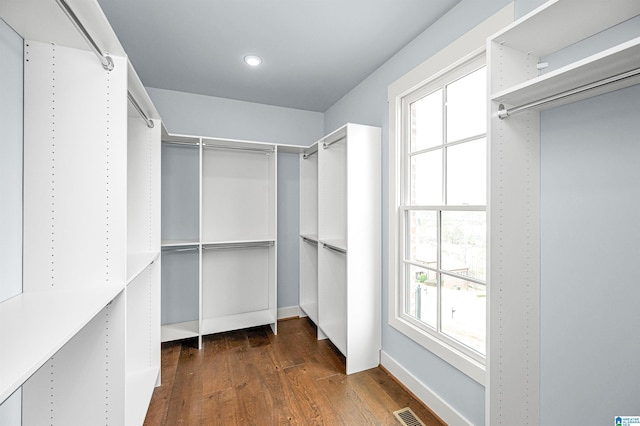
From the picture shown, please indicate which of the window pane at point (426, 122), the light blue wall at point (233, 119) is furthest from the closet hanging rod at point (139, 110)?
the window pane at point (426, 122)

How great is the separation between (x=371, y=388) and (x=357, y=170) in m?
1.69

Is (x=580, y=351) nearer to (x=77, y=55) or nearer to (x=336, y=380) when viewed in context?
(x=336, y=380)

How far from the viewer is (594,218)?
1.20m

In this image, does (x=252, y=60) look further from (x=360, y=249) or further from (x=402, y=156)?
(x=360, y=249)

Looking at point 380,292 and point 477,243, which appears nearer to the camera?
point 477,243

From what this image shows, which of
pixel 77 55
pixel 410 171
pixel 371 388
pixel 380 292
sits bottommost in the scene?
pixel 371 388

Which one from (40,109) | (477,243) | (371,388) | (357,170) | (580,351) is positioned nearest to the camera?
(40,109)

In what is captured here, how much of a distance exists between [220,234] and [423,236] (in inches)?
85.9

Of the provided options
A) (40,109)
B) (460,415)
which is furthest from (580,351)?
(40,109)

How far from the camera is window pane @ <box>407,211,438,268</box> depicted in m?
2.05

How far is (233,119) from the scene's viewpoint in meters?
3.38

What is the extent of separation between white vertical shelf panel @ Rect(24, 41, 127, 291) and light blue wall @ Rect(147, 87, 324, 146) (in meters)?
2.08

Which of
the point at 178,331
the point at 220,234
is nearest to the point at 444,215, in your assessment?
the point at 220,234

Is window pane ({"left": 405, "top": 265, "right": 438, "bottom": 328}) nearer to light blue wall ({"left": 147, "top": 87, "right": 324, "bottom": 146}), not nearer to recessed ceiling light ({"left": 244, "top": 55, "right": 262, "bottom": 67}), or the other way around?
recessed ceiling light ({"left": 244, "top": 55, "right": 262, "bottom": 67})
